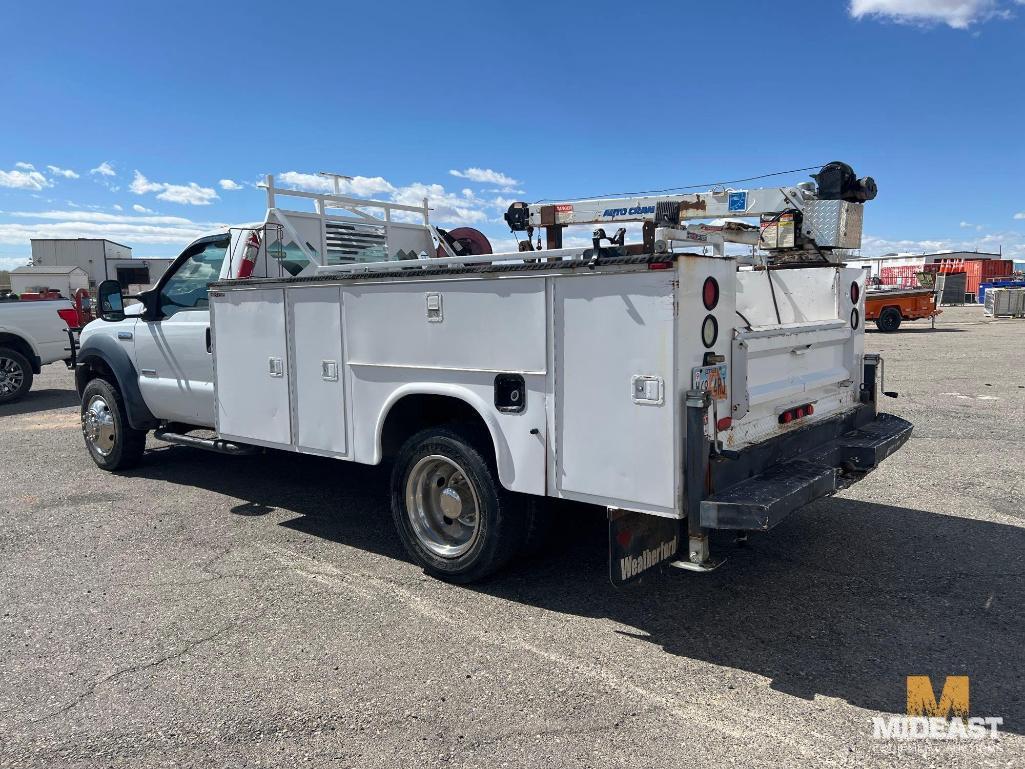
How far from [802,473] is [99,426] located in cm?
673

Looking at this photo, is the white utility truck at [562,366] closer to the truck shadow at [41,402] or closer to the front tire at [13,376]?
the truck shadow at [41,402]

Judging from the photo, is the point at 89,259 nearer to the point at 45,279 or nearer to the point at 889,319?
the point at 45,279

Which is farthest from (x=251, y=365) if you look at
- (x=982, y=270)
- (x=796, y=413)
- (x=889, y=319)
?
(x=982, y=270)

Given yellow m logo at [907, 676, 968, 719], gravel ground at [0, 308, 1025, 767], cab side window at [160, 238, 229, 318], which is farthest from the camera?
cab side window at [160, 238, 229, 318]

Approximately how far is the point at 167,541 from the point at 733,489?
4128 millimetres

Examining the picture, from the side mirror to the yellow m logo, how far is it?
6.81 m

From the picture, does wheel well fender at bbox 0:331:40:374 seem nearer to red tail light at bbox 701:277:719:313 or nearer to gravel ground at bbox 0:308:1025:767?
gravel ground at bbox 0:308:1025:767

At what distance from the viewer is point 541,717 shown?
10.8ft

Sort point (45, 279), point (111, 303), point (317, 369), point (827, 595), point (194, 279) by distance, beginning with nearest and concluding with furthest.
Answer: point (827, 595) < point (317, 369) < point (194, 279) < point (111, 303) < point (45, 279)

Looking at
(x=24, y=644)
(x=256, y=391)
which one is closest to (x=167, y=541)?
(x=256, y=391)

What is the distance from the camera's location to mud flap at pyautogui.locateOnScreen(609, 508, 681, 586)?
3.82 meters

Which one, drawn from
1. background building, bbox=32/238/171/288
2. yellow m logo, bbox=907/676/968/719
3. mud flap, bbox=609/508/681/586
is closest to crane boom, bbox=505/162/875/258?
mud flap, bbox=609/508/681/586

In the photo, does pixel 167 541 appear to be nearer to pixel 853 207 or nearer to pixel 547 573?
pixel 547 573

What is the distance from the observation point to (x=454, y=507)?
4727mm
